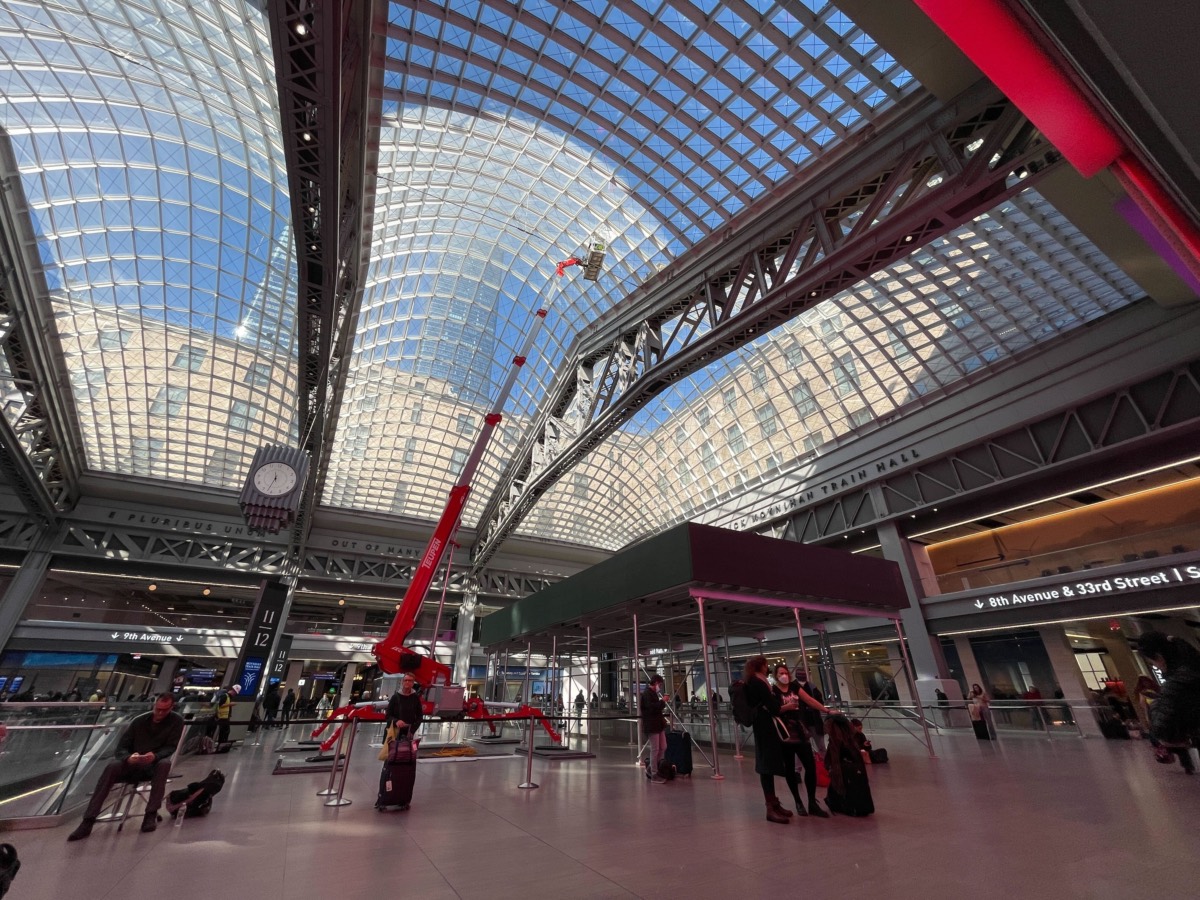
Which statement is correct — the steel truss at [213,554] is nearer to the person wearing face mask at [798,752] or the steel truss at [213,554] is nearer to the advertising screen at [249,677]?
the advertising screen at [249,677]

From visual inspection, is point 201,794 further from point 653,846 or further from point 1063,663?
point 1063,663

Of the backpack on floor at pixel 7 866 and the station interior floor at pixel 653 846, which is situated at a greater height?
the backpack on floor at pixel 7 866

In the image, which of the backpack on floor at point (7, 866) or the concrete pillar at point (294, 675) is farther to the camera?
the concrete pillar at point (294, 675)

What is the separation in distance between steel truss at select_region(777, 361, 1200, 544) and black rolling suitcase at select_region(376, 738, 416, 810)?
2482cm

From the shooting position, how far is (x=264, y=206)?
69.9ft

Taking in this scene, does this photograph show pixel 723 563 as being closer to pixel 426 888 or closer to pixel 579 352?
pixel 426 888

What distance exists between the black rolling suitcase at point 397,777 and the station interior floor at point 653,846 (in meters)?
0.22

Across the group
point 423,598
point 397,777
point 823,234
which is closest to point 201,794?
point 397,777

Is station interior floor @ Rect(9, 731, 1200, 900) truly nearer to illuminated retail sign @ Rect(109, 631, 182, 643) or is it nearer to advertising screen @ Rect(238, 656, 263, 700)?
advertising screen @ Rect(238, 656, 263, 700)

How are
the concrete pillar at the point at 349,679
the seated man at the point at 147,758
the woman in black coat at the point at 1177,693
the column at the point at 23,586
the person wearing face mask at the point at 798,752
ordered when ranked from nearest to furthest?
the seated man at the point at 147,758, the person wearing face mask at the point at 798,752, the woman in black coat at the point at 1177,693, the column at the point at 23,586, the concrete pillar at the point at 349,679

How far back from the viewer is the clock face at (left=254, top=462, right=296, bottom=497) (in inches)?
910

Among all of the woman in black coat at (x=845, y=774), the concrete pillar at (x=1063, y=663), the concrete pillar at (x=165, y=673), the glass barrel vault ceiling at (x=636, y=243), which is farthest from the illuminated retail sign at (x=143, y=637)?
the concrete pillar at (x=1063, y=663)

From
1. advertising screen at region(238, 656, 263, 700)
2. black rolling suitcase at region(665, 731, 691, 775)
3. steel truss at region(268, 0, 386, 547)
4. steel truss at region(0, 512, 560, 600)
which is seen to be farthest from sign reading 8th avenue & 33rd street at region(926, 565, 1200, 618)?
advertising screen at region(238, 656, 263, 700)

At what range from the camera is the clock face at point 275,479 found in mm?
23125
